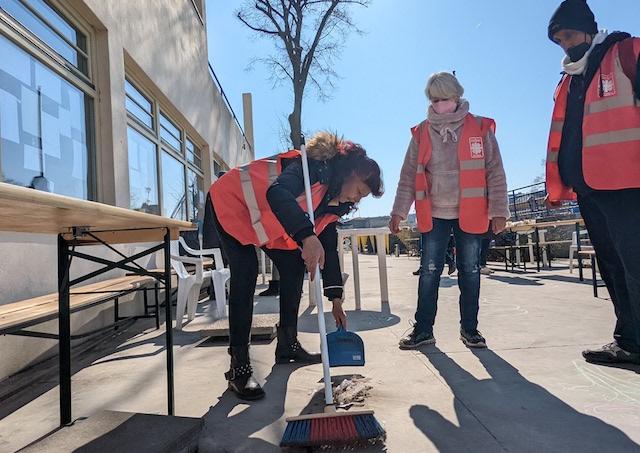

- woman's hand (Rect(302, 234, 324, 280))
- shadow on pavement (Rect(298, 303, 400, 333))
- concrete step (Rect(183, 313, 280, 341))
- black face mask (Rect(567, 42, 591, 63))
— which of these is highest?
black face mask (Rect(567, 42, 591, 63))

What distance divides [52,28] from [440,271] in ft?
12.5

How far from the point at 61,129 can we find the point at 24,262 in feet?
4.82

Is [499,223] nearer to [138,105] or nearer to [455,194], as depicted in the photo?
[455,194]

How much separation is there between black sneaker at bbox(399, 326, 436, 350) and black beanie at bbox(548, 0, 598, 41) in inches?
75.6

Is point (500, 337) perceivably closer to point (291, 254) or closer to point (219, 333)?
point (291, 254)

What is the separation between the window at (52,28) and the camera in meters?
3.40

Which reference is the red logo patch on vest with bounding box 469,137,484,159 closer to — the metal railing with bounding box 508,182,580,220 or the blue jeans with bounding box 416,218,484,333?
the blue jeans with bounding box 416,218,484,333

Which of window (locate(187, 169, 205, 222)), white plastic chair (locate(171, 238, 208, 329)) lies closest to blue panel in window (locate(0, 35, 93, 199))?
white plastic chair (locate(171, 238, 208, 329))

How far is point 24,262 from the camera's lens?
2996mm

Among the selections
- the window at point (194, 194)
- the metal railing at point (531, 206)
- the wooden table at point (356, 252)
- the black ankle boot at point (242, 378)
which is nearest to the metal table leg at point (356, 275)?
the wooden table at point (356, 252)

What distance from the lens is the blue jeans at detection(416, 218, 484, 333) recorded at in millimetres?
2832

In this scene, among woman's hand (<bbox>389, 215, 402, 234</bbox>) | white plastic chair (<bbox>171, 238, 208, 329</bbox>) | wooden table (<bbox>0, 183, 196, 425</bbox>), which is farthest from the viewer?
white plastic chair (<bbox>171, 238, 208, 329</bbox>)

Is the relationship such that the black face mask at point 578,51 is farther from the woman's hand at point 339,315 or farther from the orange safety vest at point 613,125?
the woman's hand at point 339,315

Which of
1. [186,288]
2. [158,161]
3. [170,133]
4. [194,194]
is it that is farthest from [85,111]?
[194,194]
